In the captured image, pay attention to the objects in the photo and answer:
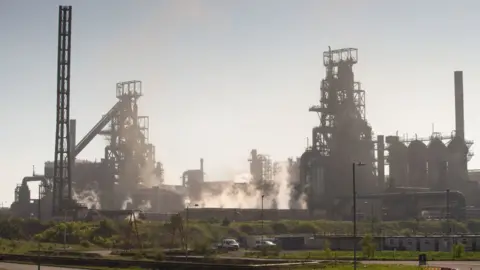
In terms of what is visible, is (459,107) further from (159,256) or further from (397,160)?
(159,256)

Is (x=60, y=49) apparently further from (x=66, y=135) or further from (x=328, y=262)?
(x=328, y=262)

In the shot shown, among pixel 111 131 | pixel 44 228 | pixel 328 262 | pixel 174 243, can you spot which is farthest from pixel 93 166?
pixel 328 262

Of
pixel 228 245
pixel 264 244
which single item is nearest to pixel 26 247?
pixel 228 245

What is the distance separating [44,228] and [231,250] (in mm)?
41312

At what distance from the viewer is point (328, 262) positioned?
196 ft

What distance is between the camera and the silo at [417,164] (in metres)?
165

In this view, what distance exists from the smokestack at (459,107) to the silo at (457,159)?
330cm

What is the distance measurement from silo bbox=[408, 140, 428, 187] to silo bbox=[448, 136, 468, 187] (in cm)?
545

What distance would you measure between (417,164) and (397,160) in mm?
5137

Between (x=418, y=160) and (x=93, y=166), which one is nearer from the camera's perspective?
(x=418, y=160)

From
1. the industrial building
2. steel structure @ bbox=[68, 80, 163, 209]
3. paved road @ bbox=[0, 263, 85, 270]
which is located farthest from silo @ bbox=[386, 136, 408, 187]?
paved road @ bbox=[0, 263, 85, 270]

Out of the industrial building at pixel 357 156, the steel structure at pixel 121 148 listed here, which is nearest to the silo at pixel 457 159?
the industrial building at pixel 357 156

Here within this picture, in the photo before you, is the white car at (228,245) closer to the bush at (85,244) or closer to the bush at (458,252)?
the bush at (85,244)

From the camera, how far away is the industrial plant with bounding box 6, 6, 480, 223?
137375mm
